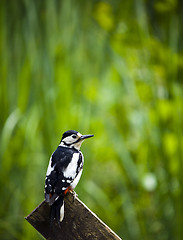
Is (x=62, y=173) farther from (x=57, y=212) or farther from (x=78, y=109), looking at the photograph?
(x=78, y=109)

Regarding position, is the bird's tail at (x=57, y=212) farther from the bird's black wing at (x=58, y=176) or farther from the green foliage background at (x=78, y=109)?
the green foliage background at (x=78, y=109)

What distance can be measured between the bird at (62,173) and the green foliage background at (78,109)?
0.77 m

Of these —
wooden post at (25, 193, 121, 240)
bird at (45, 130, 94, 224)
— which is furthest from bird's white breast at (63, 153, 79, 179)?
wooden post at (25, 193, 121, 240)

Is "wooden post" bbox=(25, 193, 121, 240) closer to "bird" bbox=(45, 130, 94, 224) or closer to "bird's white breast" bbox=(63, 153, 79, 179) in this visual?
"bird" bbox=(45, 130, 94, 224)

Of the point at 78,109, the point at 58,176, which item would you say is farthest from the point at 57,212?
the point at 78,109

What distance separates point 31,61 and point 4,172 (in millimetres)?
573

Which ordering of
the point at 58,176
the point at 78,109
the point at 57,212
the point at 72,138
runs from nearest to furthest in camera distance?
the point at 57,212, the point at 58,176, the point at 72,138, the point at 78,109

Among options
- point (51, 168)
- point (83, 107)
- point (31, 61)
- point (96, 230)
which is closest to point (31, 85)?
point (31, 61)

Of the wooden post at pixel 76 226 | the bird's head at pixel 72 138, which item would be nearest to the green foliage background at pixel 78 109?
the bird's head at pixel 72 138

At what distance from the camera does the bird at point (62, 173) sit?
83 centimetres

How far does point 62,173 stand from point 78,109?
97 cm

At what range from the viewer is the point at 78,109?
1933 mm

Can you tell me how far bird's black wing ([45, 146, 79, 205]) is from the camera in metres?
0.87

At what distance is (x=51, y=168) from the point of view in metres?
0.99
